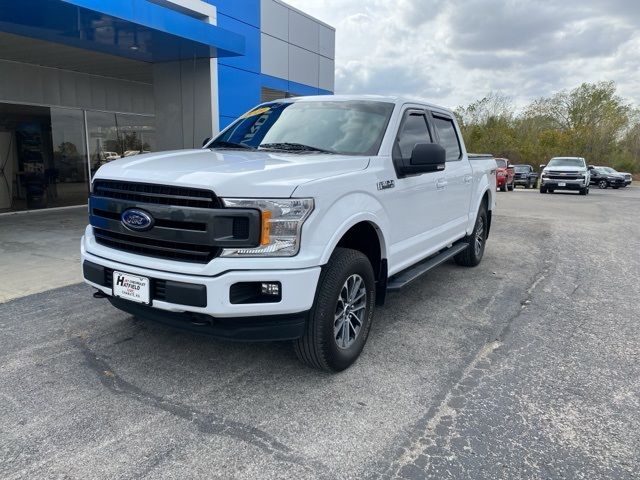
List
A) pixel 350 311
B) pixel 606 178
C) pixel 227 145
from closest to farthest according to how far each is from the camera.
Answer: pixel 350 311, pixel 227 145, pixel 606 178

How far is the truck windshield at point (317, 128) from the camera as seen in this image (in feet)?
13.7

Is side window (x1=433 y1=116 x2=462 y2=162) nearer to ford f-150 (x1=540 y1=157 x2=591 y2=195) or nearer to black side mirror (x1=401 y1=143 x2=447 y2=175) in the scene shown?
black side mirror (x1=401 y1=143 x2=447 y2=175)

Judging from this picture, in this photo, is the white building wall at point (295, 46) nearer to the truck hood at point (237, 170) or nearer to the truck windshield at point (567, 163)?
the truck hood at point (237, 170)

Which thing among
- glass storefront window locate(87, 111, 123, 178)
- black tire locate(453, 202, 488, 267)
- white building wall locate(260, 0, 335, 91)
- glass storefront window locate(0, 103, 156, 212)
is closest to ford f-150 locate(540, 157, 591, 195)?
white building wall locate(260, 0, 335, 91)

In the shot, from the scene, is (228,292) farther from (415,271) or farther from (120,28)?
(120,28)

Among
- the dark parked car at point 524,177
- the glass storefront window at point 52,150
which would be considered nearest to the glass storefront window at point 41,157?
the glass storefront window at point 52,150

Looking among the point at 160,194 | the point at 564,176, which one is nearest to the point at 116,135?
the point at 160,194

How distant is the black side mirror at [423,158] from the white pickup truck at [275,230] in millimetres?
11

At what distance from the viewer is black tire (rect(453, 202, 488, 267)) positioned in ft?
22.1

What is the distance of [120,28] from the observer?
845 cm

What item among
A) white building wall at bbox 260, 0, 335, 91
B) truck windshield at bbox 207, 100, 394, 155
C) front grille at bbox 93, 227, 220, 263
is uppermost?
white building wall at bbox 260, 0, 335, 91

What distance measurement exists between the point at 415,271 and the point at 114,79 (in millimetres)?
12847

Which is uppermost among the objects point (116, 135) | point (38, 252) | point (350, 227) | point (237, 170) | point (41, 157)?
point (116, 135)

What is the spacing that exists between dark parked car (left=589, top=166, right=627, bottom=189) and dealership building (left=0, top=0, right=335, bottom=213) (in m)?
28.4
